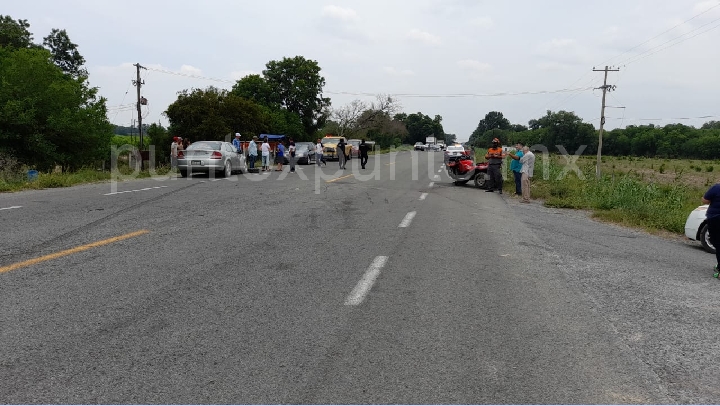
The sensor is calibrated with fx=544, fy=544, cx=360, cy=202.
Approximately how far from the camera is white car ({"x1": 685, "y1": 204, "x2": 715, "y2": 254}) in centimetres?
1036

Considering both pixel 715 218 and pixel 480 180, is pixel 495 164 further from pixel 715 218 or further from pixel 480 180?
pixel 715 218

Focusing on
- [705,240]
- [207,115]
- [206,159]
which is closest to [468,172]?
[206,159]

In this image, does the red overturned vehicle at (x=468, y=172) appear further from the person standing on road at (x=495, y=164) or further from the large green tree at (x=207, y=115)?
the large green tree at (x=207, y=115)

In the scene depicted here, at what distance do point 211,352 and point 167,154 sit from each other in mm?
46166

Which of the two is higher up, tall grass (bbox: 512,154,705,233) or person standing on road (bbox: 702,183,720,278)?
person standing on road (bbox: 702,183,720,278)

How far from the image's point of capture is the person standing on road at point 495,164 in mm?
19266

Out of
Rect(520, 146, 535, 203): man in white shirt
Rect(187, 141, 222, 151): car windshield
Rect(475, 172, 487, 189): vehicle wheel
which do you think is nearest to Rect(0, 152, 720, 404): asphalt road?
Rect(520, 146, 535, 203): man in white shirt

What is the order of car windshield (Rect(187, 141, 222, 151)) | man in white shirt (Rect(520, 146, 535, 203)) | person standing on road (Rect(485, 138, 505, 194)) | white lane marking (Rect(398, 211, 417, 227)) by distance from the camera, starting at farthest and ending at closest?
car windshield (Rect(187, 141, 222, 151)), person standing on road (Rect(485, 138, 505, 194)), man in white shirt (Rect(520, 146, 535, 203)), white lane marking (Rect(398, 211, 417, 227))

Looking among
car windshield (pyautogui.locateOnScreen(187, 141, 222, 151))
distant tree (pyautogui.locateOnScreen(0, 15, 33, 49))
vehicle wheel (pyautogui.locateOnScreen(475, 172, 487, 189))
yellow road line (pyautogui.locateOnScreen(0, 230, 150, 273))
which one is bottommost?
yellow road line (pyautogui.locateOnScreen(0, 230, 150, 273))

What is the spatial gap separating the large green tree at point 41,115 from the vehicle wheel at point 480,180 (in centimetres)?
1760

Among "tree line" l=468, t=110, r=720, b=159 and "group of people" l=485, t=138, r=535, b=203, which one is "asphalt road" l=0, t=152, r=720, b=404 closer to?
"group of people" l=485, t=138, r=535, b=203

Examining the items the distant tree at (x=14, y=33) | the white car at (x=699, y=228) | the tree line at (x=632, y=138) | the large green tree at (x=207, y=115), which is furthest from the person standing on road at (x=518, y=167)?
the tree line at (x=632, y=138)

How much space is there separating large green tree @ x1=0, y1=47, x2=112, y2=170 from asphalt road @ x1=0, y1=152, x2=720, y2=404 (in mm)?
16627

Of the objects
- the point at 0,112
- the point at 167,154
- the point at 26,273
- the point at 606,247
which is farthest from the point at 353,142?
the point at 26,273
